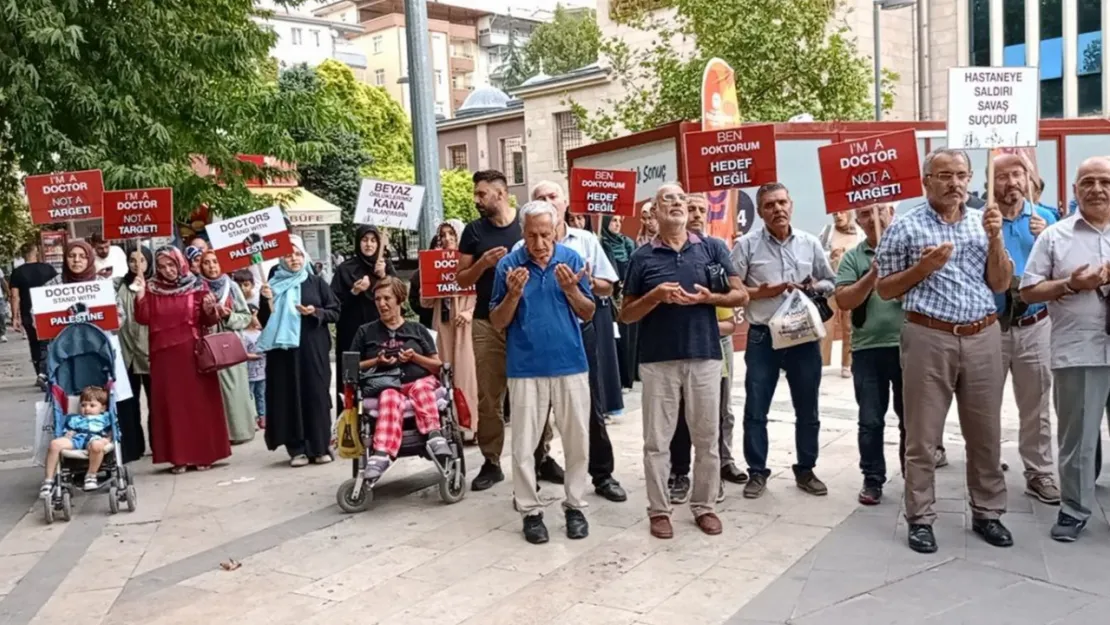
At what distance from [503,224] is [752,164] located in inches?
67.4

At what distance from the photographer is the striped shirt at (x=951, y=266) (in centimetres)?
504

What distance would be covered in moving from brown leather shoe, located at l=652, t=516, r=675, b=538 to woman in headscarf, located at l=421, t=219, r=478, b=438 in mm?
2827

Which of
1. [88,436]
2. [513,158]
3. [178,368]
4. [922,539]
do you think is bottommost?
[922,539]

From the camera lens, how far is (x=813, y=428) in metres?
6.31

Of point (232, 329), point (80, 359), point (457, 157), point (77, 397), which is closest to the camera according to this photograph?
point (77, 397)

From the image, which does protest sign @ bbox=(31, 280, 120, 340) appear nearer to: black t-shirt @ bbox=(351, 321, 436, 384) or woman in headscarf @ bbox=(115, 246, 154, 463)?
woman in headscarf @ bbox=(115, 246, 154, 463)

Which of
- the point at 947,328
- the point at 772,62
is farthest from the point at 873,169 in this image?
the point at 772,62

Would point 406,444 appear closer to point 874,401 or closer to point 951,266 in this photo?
point 874,401

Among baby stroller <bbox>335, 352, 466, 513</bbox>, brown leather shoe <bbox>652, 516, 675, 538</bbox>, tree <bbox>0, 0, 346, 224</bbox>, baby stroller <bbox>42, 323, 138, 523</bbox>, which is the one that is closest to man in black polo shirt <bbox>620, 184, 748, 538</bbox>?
brown leather shoe <bbox>652, 516, 675, 538</bbox>

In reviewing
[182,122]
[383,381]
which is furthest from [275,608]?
[182,122]

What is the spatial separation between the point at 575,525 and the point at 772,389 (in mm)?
1510

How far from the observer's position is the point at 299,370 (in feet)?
26.5

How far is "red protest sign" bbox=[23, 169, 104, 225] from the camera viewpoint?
791 centimetres

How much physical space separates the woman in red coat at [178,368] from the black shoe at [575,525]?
3.45m
